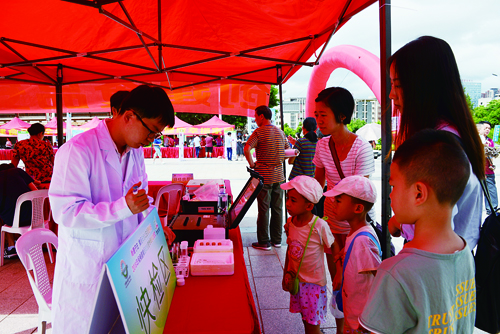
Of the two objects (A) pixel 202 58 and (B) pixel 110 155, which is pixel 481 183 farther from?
(A) pixel 202 58

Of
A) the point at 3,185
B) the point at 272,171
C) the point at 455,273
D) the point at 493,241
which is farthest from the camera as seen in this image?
the point at 272,171

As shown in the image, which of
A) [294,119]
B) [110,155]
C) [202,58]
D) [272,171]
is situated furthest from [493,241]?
[294,119]

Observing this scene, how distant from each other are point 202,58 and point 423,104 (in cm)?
376

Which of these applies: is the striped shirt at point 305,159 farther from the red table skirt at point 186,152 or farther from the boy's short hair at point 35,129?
the red table skirt at point 186,152

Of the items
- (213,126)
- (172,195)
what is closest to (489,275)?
(172,195)

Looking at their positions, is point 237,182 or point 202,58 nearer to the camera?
point 202,58

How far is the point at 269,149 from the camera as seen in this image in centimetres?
424

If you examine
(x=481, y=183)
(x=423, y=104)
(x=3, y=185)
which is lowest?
(x=3, y=185)

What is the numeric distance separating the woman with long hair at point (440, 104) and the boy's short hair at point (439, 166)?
0.71ft

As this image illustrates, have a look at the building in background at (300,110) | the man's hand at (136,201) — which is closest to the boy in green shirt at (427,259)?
the man's hand at (136,201)

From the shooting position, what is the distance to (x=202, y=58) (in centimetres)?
441

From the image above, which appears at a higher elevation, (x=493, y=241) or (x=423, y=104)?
(x=423, y=104)

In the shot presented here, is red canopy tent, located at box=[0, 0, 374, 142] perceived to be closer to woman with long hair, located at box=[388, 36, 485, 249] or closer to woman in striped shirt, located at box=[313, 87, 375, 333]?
woman in striped shirt, located at box=[313, 87, 375, 333]

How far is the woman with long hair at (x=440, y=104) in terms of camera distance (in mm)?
1051
